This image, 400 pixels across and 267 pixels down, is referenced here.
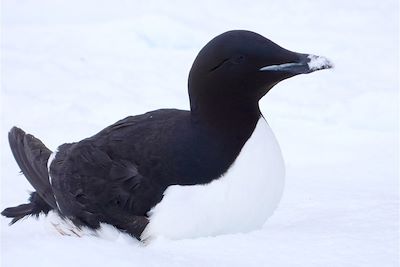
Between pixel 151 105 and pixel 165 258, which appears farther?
pixel 151 105

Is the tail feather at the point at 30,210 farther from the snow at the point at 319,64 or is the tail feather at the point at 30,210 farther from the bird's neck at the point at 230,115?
the snow at the point at 319,64

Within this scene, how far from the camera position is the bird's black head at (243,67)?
283 centimetres

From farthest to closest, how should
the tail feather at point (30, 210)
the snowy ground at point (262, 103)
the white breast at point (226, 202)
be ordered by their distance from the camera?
the tail feather at point (30, 210)
the white breast at point (226, 202)
the snowy ground at point (262, 103)

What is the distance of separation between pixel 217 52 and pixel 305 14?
21.0 feet

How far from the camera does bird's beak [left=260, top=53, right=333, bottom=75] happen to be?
2820 mm

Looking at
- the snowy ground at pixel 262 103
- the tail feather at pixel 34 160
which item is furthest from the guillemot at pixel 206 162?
the tail feather at pixel 34 160

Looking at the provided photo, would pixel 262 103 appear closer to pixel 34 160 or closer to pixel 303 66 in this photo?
pixel 34 160

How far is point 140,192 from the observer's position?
2855 millimetres

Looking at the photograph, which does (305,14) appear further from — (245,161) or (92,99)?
(245,161)

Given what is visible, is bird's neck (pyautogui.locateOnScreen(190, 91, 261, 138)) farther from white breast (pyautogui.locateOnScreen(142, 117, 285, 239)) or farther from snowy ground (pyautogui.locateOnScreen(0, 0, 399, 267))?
snowy ground (pyautogui.locateOnScreen(0, 0, 399, 267))

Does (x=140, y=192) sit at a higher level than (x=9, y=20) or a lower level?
higher

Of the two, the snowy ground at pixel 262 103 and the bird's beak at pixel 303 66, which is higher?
the bird's beak at pixel 303 66

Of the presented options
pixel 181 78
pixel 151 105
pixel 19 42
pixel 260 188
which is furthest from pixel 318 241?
pixel 19 42

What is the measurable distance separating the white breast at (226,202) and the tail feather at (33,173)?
2.32ft
